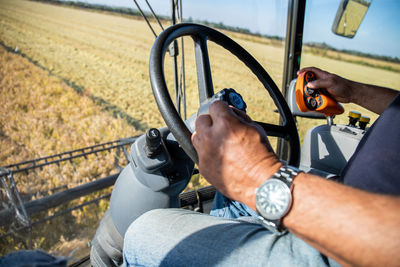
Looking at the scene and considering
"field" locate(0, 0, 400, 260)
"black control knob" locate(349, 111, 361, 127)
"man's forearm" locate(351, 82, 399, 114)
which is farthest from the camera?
"field" locate(0, 0, 400, 260)

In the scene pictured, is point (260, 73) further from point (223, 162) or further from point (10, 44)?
point (10, 44)

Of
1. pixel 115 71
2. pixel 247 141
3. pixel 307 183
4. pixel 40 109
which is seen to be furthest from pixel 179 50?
pixel 115 71

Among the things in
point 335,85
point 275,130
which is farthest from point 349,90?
point 275,130

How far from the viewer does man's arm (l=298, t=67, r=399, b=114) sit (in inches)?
43.4

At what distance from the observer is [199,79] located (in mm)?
918

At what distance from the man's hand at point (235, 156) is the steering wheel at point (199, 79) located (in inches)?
4.0

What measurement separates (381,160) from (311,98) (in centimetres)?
53

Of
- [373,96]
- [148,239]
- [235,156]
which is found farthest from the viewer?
[373,96]

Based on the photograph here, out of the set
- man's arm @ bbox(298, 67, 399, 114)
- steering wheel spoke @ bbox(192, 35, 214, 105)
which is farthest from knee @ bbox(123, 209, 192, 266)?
man's arm @ bbox(298, 67, 399, 114)

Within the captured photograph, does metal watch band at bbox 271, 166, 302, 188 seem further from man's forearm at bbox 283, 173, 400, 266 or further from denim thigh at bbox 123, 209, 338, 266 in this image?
denim thigh at bbox 123, 209, 338, 266

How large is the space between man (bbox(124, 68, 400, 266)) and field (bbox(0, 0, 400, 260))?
49 centimetres

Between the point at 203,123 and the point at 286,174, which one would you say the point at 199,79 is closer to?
the point at 203,123

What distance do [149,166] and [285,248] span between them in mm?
451

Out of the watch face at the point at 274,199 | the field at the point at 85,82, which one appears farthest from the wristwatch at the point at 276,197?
the field at the point at 85,82
